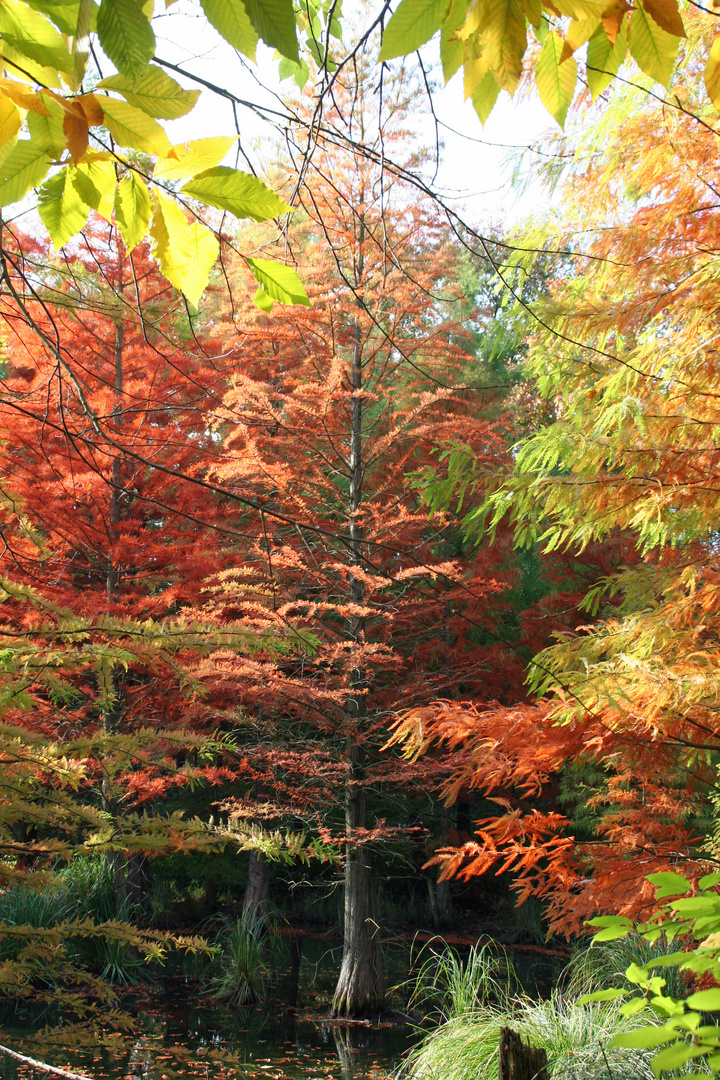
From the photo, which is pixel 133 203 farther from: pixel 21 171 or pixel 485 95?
pixel 485 95

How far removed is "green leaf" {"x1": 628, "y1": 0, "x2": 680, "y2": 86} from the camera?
0.90 metres

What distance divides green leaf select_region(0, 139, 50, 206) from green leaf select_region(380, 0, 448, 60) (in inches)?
16.0

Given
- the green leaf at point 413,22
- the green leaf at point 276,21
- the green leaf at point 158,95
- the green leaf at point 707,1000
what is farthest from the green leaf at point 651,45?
the green leaf at point 707,1000

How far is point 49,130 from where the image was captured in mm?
776

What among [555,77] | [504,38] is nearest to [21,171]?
[504,38]

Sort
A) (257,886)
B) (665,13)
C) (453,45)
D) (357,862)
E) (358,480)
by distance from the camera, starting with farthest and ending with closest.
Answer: (257,886) < (358,480) < (357,862) < (453,45) < (665,13)

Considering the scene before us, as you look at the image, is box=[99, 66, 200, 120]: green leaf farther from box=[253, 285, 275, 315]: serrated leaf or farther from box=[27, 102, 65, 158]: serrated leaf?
box=[253, 285, 275, 315]: serrated leaf

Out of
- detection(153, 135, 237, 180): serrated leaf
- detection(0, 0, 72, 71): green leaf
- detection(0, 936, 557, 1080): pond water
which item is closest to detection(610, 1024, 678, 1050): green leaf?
detection(153, 135, 237, 180): serrated leaf

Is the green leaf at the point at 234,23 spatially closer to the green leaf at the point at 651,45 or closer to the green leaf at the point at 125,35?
the green leaf at the point at 125,35

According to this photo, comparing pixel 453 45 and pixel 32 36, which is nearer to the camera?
pixel 32 36

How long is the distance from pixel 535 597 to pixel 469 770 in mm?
9052

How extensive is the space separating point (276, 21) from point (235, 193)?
167mm

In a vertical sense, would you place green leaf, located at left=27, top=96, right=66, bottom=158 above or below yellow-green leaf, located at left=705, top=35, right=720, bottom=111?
below

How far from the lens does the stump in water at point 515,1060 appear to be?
2.26 metres
